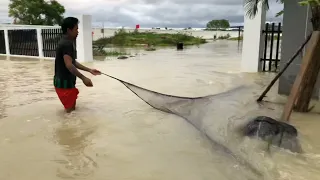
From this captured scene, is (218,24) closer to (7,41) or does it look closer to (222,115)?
(7,41)

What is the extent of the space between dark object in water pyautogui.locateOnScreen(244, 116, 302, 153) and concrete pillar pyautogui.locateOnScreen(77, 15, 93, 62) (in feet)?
39.8

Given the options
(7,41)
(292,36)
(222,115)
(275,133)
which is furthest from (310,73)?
(7,41)

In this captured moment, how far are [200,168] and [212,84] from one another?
5745 millimetres

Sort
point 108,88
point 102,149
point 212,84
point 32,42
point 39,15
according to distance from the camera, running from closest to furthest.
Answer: point 102,149
point 108,88
point 212,84
point 32,42
point 39,15

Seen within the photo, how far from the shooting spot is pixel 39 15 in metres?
27.4

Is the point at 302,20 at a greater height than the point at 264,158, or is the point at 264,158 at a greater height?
the point at 302,20

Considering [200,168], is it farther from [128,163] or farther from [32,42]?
[32,42]

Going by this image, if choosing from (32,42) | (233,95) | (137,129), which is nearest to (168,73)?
(233,95)

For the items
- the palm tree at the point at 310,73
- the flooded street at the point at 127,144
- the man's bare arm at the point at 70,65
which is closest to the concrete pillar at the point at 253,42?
the flooded street at the point at 127,144

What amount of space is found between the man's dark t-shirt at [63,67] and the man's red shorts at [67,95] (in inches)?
3.3

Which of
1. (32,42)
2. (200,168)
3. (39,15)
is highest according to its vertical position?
(39,15)

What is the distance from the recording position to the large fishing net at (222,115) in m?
4.00

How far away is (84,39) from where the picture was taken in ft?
50.3

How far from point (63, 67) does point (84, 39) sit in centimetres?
1021
